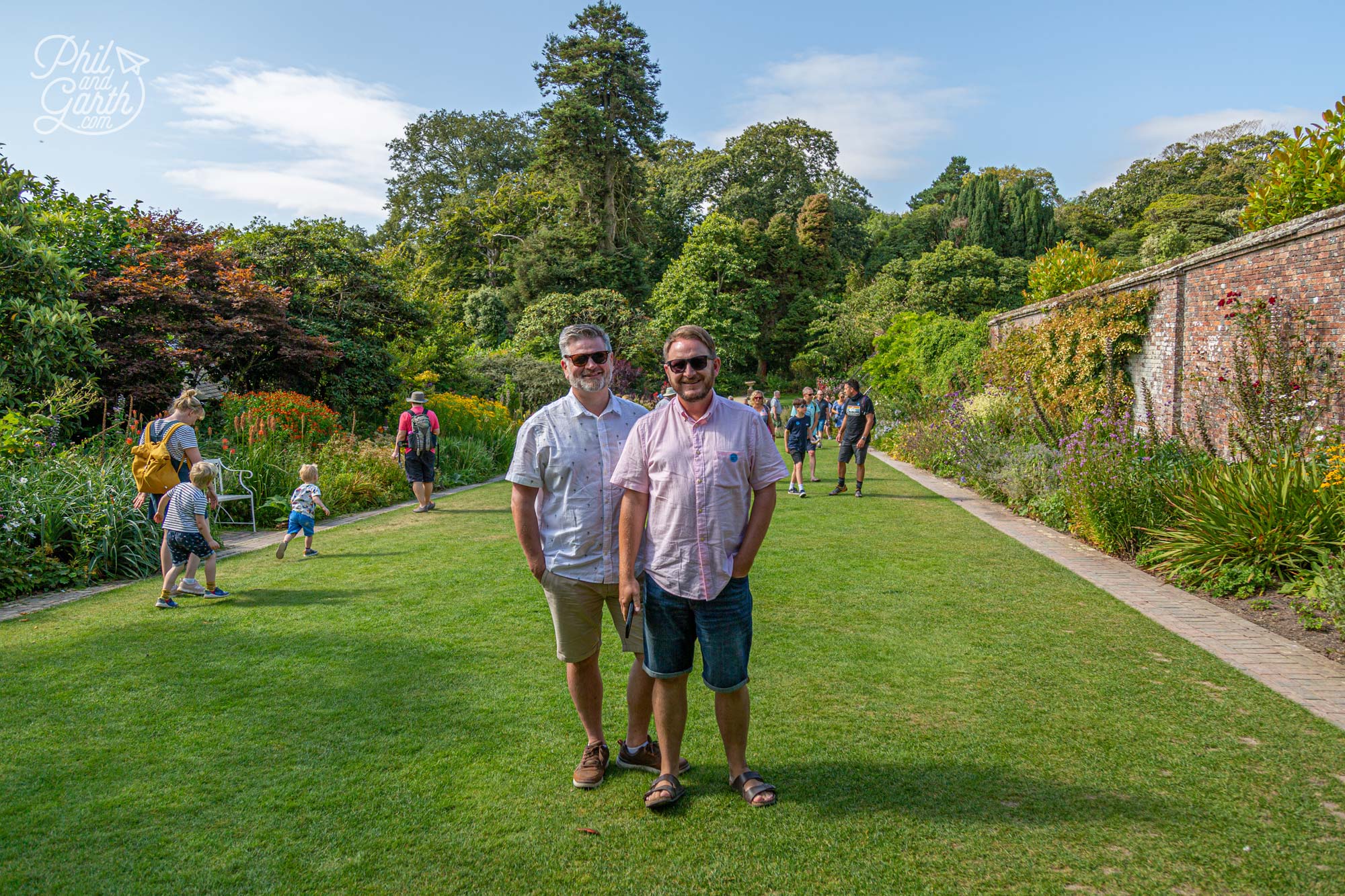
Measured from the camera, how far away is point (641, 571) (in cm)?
327

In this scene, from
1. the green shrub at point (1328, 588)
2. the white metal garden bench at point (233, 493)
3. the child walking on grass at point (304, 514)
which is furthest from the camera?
the white metal garden bench at point (233, 493)

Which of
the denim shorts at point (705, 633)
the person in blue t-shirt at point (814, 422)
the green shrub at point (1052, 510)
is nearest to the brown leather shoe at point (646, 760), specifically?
the denim shorts at point (705, 633)

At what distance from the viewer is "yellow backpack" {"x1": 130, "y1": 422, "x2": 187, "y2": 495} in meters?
7.16

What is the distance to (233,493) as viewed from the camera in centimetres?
1062

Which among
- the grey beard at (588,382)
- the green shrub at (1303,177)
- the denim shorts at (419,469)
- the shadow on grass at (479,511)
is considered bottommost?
the shadow on grass at (479,511)

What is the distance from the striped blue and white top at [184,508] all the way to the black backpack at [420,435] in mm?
4999

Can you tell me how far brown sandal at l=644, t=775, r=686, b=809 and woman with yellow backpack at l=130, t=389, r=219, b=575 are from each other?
18.1ft

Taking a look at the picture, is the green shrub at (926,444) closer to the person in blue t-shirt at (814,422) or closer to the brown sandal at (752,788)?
the person in blue t-shirt at (814,422)

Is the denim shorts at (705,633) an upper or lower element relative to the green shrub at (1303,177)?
lower

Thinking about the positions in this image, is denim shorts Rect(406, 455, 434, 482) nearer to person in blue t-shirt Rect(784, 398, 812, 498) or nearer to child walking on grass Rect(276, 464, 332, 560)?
child walking on grass Rect(276, 464, 332, 560)

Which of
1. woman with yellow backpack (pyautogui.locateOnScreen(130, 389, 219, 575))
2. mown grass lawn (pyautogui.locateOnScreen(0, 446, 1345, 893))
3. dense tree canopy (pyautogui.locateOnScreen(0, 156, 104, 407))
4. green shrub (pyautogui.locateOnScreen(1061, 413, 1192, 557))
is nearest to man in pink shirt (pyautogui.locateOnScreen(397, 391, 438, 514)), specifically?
dense tree canopy (pyautogui.locateOnScreen(0, 156, 104, 407))

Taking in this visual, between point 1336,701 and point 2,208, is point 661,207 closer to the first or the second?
point 2,208

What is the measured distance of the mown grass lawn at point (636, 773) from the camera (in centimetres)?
287

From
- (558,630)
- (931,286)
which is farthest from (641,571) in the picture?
(931,286)
